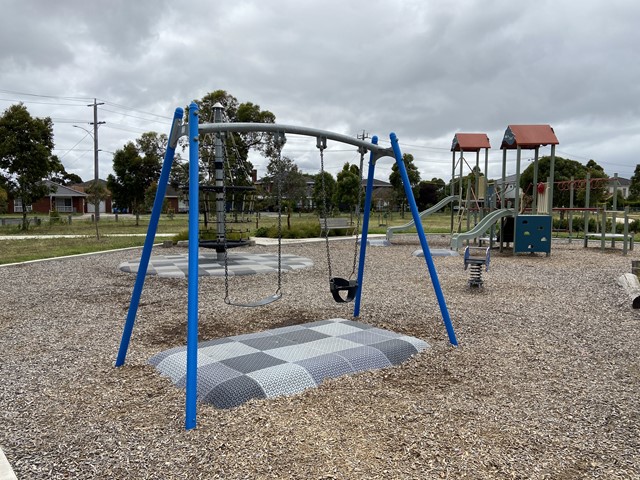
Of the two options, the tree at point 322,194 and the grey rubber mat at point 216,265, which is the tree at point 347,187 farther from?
the grey rubber mat at point 216,265

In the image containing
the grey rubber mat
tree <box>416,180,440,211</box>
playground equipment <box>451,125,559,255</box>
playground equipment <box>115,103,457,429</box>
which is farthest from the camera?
tree <box>416,180,440,211</box>

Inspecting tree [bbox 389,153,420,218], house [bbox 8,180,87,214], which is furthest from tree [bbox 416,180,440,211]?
house [bbox 8,180,87,214]

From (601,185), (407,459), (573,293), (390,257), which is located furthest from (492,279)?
(601,185)

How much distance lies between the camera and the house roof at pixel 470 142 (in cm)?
1642

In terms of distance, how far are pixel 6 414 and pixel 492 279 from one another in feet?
25.1

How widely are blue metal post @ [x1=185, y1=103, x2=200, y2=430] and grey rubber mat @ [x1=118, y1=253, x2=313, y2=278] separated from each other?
237 inches

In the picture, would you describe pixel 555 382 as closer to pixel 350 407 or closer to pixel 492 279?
pixel 350 407

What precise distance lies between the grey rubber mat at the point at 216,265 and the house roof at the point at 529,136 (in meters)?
6.78

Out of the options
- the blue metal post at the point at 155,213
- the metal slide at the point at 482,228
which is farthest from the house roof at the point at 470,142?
the blue metal post at the point at 155,213

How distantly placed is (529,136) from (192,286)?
1255 cm

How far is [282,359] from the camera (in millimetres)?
3799

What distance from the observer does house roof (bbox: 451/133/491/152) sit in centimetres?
1642

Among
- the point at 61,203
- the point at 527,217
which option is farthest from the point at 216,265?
the point at 61,203

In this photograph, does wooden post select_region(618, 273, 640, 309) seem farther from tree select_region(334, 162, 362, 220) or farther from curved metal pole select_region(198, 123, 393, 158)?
tree select_region(334, 162, 362, 220)
